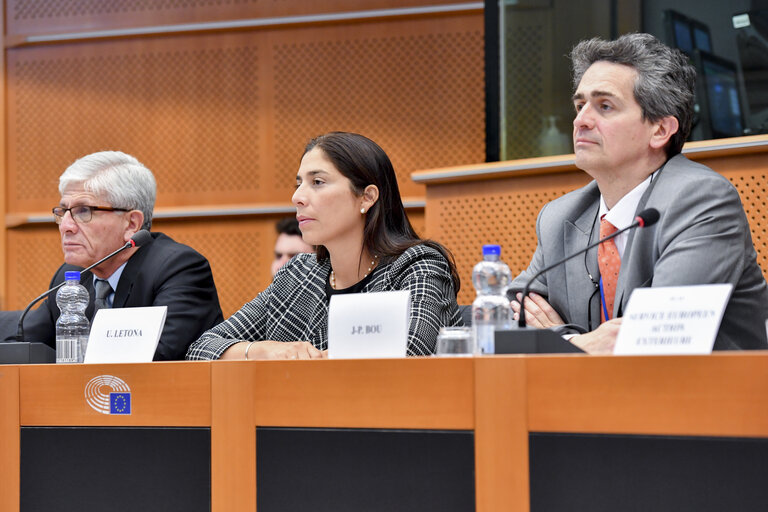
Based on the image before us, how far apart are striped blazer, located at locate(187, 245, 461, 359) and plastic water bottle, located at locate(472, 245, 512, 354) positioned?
306 millimetres

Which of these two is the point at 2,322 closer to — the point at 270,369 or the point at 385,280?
the point at 385,280

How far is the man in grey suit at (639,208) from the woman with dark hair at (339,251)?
0.26 m

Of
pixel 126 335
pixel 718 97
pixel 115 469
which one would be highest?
pixel 718 97

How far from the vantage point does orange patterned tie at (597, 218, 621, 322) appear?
1.91 meters

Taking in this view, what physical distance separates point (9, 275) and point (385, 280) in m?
3.25

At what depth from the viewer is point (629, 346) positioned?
4.11 ft

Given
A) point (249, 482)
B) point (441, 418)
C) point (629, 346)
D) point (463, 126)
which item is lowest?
point (249, 482)

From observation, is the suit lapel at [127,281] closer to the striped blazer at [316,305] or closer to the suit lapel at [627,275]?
the striped blazer at [316,305]

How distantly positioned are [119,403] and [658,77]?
1280 mm

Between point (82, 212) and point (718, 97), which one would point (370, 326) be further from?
point (718, 97)

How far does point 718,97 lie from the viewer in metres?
3.54

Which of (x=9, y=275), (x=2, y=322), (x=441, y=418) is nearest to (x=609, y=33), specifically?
(x=2, y=322)

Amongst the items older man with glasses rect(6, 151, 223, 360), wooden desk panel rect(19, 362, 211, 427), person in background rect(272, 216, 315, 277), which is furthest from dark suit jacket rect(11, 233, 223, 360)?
person in background rect(272, 216, 315, 277)

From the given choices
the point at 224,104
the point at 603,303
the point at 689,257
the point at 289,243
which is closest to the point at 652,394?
the point at 689,257
